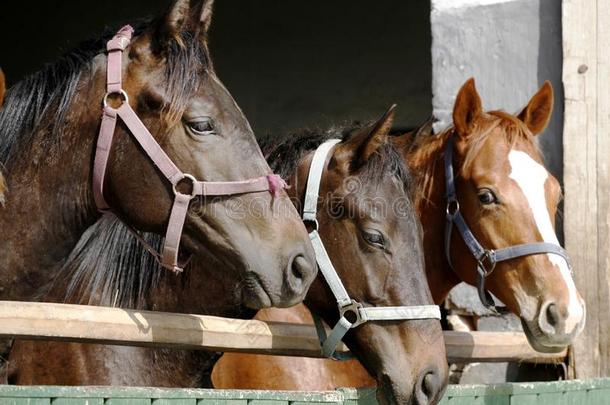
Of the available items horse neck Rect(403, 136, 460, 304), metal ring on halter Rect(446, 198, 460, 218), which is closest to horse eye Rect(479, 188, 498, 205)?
metal ring on halter Rect(446, 198, 460, 218)

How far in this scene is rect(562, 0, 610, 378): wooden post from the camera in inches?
179

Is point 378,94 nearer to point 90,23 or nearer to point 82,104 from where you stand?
point 90,23

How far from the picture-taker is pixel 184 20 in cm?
295

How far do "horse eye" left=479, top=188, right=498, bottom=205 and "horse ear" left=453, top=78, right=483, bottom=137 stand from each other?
31 cm

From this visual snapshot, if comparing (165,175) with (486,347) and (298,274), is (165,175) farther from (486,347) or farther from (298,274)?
(486,347)

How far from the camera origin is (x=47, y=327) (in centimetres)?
236

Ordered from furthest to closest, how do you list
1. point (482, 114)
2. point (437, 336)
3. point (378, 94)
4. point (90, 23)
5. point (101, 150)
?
point (90, 23) < point (378, 94) < point (482, 114) < point (437, 336) < point (101, 150)

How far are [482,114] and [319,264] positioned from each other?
1122mm

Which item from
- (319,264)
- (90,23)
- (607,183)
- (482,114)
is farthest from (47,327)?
(90,23)

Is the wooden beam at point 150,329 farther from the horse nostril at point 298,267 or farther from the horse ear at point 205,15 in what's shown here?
the horse ear at point 205,15

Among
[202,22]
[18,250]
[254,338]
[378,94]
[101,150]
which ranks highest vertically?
[202,22]

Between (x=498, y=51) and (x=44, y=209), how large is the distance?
2.63 meters

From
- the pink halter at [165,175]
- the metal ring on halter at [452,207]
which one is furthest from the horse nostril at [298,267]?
the metal ring on halter at [452,207]

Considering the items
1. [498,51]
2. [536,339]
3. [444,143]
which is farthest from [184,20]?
[498,51]
